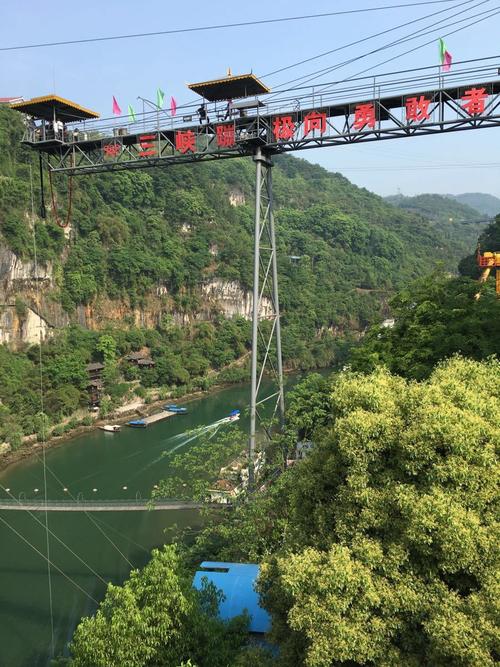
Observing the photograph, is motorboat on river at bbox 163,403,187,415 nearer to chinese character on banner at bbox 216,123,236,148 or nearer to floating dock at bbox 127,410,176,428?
floating dock at bbox 127,410,176,428

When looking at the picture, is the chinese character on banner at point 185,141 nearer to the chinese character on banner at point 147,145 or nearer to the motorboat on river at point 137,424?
the chinese character on banner at point 147,145

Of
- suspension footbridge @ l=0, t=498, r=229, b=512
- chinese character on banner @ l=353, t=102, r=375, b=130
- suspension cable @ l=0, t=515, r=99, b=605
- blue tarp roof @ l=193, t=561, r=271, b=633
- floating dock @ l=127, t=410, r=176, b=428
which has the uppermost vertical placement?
chinese character on banner @ l=353, t=102, r=375, b=130

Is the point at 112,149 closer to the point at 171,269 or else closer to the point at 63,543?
the point at 63,543

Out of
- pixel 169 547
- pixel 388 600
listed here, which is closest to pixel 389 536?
pixel 388 600

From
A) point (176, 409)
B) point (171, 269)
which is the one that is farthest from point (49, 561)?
point (171, 269)

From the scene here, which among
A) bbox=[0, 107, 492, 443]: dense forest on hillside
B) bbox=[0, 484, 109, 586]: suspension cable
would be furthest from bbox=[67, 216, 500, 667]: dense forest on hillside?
bbox=[0, 107, 492, 443]: dense forest on hillside

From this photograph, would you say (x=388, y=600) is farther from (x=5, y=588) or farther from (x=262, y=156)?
(x=5, y=588)

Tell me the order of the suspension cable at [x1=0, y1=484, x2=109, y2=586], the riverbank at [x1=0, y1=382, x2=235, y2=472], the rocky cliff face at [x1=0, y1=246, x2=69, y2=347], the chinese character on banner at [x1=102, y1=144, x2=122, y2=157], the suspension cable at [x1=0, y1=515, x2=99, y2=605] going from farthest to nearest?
the rocky cliff face at [x1=0, y1=246, x2=69, y2=347] < the riverbank at [x1=0, y1=382, x2=235, y2=472] < the suspension cable at [x1=0, y1=484, x2=109, y2=586] < the suspension cable at [x1=0, y1=515, x2=99, y2=605] < the chinese character on banner at [x1=102, y1=144, x2=122, y2=157]
